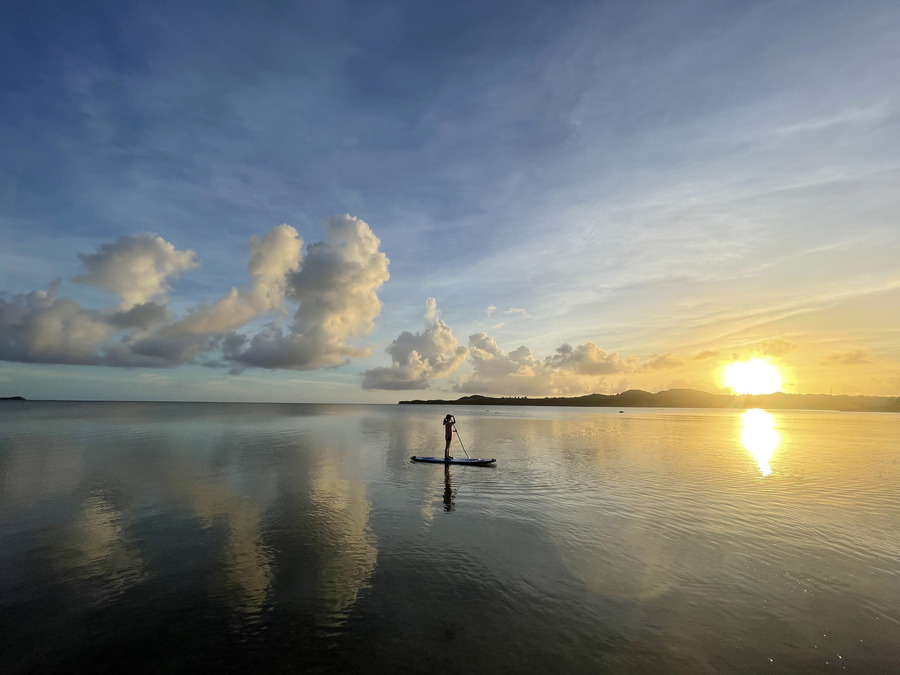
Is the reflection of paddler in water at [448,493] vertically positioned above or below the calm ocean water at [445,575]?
above

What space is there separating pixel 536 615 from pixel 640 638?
2.81 meters

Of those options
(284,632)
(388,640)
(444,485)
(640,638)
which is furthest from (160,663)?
(444,485)

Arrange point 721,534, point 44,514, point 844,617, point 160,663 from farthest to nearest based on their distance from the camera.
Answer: point 44,514 < point 721,534 < point 844,617 < point 160,663

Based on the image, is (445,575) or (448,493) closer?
(445,575)

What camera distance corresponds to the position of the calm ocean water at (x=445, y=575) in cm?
1057

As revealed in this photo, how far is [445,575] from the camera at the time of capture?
15.0 meters

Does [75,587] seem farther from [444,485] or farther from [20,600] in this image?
[444,485]

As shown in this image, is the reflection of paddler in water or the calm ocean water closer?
the calm ocean water

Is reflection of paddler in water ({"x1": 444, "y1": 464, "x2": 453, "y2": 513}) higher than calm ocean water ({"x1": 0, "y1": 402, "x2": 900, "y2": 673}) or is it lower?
higher

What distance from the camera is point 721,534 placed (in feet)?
64.8

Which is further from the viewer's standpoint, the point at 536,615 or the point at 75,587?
the point at 75,587

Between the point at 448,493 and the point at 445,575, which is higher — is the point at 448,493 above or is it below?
above

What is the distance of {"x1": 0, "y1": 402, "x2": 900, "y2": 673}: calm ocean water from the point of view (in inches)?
416

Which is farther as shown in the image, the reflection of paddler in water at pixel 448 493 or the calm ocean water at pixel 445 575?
the reflection of paddler in water at pixel 448 493
